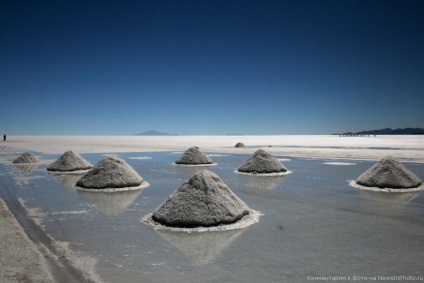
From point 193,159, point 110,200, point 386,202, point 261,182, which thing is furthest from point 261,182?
point 193,159

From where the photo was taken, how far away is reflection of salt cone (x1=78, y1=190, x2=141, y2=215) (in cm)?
963

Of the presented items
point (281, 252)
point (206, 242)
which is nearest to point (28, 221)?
point (206, 242)

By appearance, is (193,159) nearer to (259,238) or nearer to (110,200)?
(110,200)

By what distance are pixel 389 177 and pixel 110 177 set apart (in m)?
9.96

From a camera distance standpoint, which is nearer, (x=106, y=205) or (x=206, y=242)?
(x=206, y=242)

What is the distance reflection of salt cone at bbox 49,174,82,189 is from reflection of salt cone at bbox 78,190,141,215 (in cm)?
193

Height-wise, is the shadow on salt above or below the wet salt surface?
above


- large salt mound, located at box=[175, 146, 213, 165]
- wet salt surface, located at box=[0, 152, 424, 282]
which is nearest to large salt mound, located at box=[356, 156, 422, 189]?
wet salt surface, located at box=[0, 152, 424, 282]

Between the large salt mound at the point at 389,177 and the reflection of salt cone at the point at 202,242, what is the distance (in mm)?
7612

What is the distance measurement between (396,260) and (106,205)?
291 inches

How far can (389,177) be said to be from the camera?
12.7 metres

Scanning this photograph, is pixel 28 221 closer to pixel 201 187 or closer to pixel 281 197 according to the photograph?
pixel 201 187

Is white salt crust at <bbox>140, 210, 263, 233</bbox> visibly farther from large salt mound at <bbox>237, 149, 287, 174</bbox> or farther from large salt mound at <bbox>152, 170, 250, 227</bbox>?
large salt mound at <bbox>237, 149, 287, 174</bbox>

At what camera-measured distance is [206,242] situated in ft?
21.8
